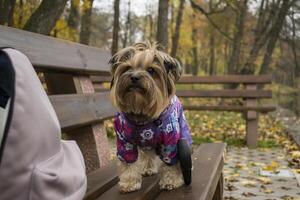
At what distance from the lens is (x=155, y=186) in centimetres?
292

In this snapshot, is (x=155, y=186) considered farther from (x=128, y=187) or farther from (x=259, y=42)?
(x=259, y=42)

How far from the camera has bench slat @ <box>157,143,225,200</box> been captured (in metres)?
2.57

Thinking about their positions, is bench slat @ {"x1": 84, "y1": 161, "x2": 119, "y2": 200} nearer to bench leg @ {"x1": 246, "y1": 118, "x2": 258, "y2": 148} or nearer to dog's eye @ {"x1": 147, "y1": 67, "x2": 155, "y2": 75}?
dog's eye @ {"x1": 147, "y1": 67, "x2": 155, "y2": 75}

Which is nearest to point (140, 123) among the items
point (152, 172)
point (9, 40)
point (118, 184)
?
point (118, 184)

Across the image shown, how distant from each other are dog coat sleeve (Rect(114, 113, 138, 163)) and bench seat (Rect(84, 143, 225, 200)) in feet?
0.56

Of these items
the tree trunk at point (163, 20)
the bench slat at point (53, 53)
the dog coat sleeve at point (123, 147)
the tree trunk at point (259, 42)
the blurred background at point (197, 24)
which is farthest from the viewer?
the tree trunk at point (259, 42)

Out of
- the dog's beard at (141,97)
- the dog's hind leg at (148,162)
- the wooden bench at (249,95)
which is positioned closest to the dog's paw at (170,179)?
the dog's hind leg at (148,162)

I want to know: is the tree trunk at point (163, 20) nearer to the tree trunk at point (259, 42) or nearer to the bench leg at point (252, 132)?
the bench leg at point (252, 132)

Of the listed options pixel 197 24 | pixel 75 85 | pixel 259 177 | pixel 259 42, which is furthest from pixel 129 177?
pixel 197 24

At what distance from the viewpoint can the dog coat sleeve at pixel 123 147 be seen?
108 inches

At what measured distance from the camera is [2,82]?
57.5 inches

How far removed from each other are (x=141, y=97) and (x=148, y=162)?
75cm

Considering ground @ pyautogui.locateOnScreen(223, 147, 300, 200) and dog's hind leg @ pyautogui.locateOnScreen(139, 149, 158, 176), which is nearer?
dog's hind leg @ pyautogui.locateOnScreen(139, 149, 158, 176)

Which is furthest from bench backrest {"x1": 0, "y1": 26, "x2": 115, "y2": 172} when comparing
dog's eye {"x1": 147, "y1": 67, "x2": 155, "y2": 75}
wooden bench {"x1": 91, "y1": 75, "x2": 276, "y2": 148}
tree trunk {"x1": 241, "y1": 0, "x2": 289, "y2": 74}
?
tree trunk {"x1": 241, "y1": 0, "x2": 289, "y2": 74}
